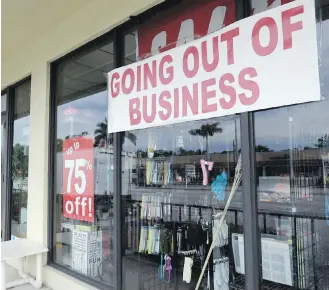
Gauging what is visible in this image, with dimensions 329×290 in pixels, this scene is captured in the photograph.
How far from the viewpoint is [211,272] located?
2.27m

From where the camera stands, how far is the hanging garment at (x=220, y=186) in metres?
2.22

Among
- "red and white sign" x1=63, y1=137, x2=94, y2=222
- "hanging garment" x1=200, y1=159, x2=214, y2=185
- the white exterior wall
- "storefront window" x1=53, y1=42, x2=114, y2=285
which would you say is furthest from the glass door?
"hanging garment" x1=200, y1=159, x2=214, y2=185

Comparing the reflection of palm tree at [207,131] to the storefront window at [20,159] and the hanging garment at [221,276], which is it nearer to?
the hanging garment at [221,276]

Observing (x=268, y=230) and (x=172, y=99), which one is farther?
(x=172, y=99)

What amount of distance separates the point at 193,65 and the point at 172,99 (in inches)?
10.3

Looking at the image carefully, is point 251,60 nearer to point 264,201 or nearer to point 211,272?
point 264,201

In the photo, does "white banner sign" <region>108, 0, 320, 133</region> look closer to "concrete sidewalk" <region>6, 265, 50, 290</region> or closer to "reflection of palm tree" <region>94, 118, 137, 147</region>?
"reflection of palm tree" <region>94, 118, 137, 147</region>


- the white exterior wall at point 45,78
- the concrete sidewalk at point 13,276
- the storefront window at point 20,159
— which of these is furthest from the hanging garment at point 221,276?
the storefront window at point 20,159

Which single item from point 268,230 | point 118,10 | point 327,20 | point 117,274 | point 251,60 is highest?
point 118,10

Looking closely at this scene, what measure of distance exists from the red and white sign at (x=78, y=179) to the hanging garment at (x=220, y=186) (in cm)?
113

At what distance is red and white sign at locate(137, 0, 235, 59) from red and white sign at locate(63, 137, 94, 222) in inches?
42.2

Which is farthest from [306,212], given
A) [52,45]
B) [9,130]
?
[9,130]

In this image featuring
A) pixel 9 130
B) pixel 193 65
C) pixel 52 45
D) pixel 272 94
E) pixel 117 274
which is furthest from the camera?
pixel 9 130

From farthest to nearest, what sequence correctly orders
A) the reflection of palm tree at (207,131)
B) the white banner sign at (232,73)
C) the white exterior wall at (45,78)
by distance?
the white exterior wall at (45,78)
the reflection of palm tree at (207,131)
the white banner sign at (232,73)
